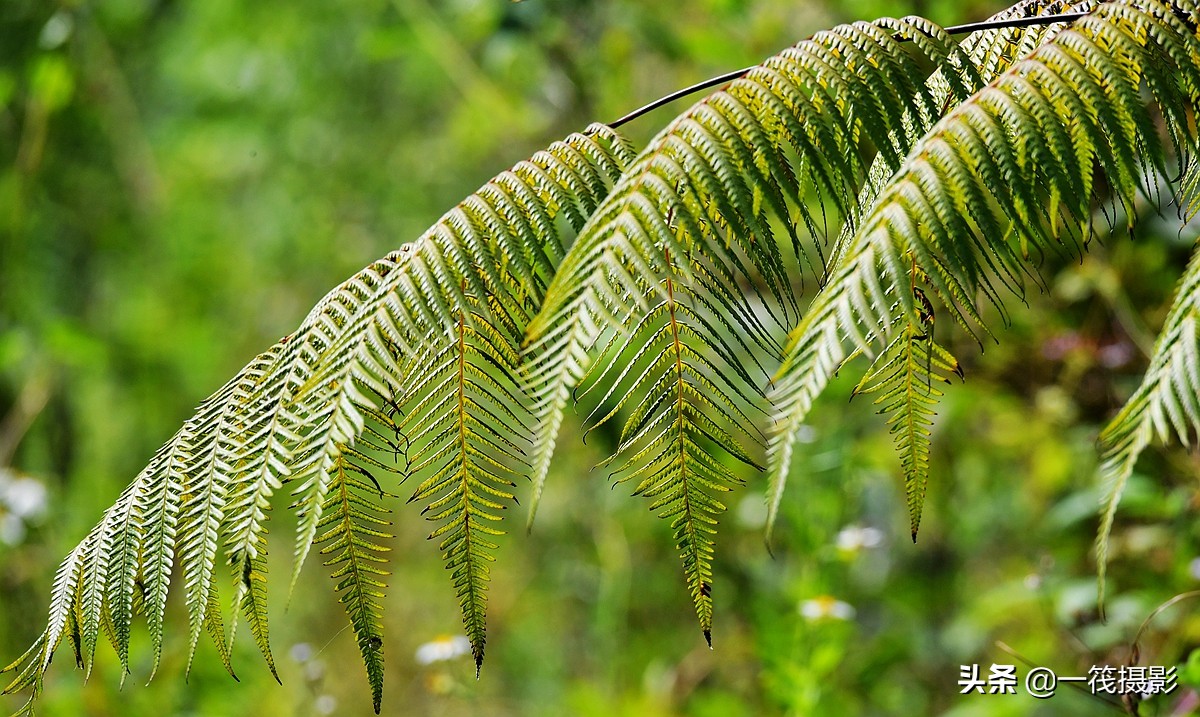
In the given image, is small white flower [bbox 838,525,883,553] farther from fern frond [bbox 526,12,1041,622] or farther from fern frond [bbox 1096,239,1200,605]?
fern frond [bbox 1096,239,1200,605]

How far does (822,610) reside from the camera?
1.49m

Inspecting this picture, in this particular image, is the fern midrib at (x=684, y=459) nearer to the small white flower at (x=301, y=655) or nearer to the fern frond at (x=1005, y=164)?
the fern frond at (x=1005, y=164)

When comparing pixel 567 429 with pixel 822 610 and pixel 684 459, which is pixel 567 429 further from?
pixel 684 459

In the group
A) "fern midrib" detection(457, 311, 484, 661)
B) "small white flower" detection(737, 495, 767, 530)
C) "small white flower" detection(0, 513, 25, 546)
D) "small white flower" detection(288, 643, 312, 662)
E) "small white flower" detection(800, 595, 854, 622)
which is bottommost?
"fern midrib" detection(457, 311, 484, 661)

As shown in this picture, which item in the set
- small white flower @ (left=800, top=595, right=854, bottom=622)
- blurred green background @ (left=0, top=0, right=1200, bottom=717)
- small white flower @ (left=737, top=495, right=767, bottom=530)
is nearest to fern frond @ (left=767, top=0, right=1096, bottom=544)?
blurred green background @ (left=0, top=0, right=1200, bottom=717)

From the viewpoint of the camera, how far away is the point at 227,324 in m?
3.55

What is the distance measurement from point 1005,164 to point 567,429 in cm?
236

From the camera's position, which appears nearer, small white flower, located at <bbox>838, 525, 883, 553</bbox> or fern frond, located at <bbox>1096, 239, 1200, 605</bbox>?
fern frond, located at <bbox>1096, 239, 1200, 605</bbox>

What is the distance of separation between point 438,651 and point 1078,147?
3.98 ft

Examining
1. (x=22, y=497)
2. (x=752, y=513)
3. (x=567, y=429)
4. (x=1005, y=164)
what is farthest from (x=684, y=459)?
(x=567, y=429)

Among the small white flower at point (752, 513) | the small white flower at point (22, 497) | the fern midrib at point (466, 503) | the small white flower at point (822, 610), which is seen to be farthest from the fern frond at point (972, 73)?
the small white flower at point (22, 497)

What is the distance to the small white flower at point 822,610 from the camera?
1479 millimetres

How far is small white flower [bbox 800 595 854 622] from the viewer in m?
1.48

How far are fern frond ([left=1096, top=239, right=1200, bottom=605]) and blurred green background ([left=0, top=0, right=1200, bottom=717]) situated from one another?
68cm
